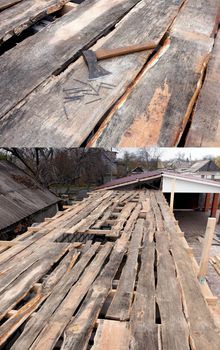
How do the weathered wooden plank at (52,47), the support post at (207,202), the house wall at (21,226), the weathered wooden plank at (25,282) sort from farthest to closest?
the support post at (207,202)
the house wall at (21,226)
the weathered wooden plank at (25,282)
the weathered wooden plank at (52,47)

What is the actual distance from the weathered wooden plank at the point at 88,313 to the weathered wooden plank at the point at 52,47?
123 centimetres

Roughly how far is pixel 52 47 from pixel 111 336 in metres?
1.71

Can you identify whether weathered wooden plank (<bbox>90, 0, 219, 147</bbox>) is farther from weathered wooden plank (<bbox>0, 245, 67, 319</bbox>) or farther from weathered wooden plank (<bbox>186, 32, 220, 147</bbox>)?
weathered wooden plank (<bbox>0, 245, 67, 319</bbox>)

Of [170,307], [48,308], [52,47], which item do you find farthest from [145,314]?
[52,47]

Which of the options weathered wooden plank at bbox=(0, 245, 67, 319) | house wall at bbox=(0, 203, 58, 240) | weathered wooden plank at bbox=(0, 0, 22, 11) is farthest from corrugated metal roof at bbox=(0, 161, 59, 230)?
weathered wooden plank at bbox=(0, 0, 22, 11)

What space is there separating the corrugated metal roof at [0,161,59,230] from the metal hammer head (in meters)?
5.76

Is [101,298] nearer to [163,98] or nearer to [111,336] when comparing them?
[111,336]

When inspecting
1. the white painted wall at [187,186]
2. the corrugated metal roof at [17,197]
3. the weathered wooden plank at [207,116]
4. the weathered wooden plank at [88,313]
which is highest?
the weathered wooden plank at [207,116]

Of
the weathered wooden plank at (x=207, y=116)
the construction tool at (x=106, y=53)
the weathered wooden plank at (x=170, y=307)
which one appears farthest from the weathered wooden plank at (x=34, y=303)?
the construction tool at (x=106, y=53)

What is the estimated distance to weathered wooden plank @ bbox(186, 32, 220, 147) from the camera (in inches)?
47.7

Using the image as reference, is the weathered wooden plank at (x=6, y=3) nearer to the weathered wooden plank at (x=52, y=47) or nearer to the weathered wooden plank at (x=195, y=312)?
the weathered wooden plank at (x=52, y=47)

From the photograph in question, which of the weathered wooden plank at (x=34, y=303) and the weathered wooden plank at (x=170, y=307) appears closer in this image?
the weathered wooden plank at (x=170, y=307)

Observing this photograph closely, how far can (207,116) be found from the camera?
1.29 meters

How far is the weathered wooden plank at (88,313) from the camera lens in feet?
4.92
